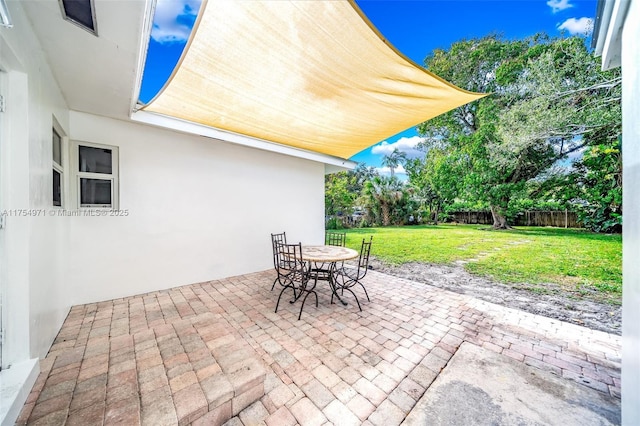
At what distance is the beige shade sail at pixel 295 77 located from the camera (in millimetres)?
2014

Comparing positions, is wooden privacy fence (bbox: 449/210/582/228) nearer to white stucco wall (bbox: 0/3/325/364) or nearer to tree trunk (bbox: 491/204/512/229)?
tree trunk (bbox: 491/204/512/229)

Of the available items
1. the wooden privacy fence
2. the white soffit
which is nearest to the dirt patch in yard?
the white soffit

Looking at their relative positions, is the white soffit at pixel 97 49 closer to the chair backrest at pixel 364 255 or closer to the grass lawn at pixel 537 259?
the chair backrest at pixel 364 255

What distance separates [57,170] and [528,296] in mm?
7525

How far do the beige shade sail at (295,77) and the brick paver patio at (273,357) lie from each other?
289 centimetres

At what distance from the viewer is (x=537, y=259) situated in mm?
6703

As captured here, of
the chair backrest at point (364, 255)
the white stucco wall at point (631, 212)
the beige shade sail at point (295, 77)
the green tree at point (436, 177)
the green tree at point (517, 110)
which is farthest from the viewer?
the green tree at point (436, 177)

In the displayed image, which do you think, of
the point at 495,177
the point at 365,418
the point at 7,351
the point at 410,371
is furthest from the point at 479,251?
the point at 7,351

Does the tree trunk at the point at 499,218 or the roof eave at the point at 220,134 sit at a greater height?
the roof eave at the point at 220,134

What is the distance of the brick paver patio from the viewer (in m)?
1.64

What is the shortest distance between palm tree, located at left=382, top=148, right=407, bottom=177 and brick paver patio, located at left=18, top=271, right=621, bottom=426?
24.6 m

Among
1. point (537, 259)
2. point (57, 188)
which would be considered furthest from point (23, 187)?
point (537, 259)

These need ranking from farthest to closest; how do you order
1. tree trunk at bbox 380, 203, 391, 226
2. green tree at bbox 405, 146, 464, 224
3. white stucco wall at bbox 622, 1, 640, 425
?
tree trunk at bbox 380, 203, 391, 226 < green tree at bbox 405, 146, 464, 224 < white stucco wall at bbox 622, 1, 640, 425

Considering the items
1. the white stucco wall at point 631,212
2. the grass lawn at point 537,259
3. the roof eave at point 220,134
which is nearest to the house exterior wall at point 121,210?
the roof eave at point 220,134
